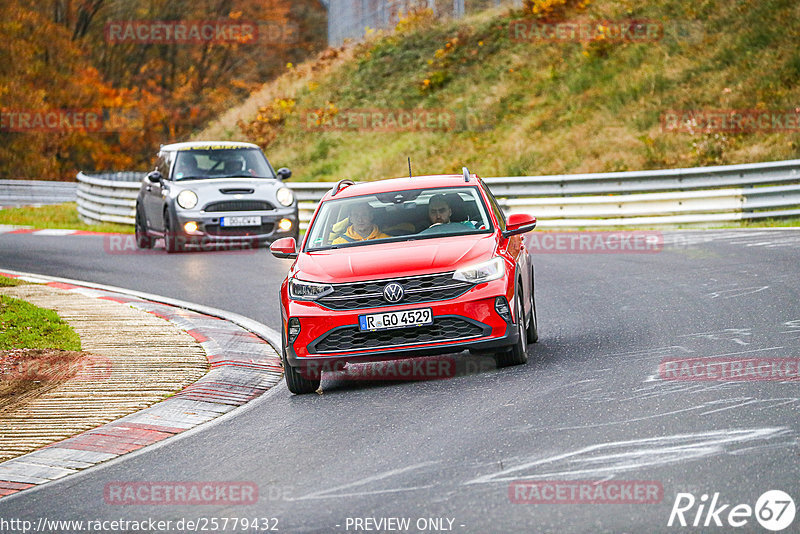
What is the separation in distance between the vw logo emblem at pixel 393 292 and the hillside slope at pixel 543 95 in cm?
1854

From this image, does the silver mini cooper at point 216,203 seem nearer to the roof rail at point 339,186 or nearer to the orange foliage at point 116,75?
the roof rail at point 339,186

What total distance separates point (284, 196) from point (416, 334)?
12.1m

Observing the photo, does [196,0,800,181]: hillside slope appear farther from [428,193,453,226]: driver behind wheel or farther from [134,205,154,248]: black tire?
[428,193,453,226]: driver behind wheel

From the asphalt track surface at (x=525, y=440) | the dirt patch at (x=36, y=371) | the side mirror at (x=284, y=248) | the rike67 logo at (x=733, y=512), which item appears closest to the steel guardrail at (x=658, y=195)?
the asphalt track surface at (x=525, y=440)

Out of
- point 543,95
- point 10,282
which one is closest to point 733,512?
point 10,282

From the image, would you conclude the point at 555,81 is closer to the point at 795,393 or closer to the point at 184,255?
the point at 184,255

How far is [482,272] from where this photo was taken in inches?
353

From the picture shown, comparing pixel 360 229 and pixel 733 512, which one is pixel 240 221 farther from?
pixel 733 512

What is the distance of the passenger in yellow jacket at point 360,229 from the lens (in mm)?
9938

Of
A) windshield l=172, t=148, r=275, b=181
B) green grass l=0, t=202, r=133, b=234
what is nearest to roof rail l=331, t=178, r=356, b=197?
windshield l=172, t=148, r=275, b=181

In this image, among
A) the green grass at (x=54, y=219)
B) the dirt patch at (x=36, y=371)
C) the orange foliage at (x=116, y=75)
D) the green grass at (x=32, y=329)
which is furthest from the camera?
the orange foliage at (x=116, y=75)

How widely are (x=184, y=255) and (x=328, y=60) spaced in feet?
97.9

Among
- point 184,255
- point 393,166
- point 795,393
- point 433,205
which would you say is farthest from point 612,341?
point 393,166

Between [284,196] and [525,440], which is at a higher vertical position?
[284,196]
